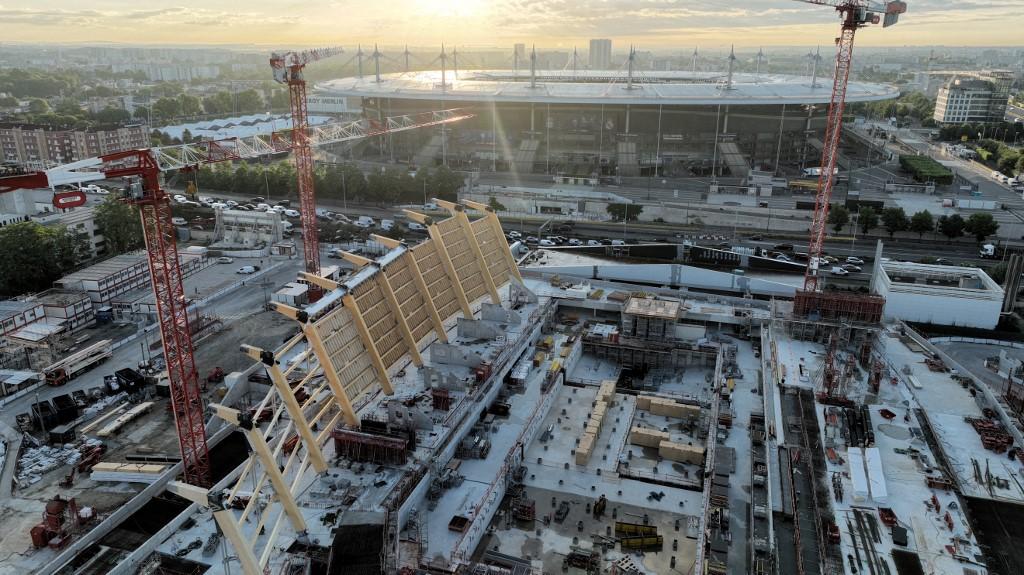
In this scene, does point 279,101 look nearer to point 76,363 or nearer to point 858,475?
point 76,363

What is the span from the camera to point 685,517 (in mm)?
24078

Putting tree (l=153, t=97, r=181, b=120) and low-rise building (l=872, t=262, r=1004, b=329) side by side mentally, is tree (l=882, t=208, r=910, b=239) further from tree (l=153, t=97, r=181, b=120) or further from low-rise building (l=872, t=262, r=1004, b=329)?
tree (l=153, t=97, r=181, b=120)

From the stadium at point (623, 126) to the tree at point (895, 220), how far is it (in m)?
23.3

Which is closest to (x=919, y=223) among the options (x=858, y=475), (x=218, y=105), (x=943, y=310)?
(x=943, y=310)

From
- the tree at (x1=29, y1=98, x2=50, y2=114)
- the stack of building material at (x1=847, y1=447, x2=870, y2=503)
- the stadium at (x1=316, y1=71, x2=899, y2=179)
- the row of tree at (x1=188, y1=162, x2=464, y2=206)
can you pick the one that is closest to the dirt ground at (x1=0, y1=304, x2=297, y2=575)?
the stack of building material at (x1=847, y1=447, x2=870, y2=503)

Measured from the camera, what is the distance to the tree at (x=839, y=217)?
193 ft

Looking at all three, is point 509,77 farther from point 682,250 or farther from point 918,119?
point 918,119

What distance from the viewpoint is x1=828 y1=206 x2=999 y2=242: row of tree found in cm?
5503

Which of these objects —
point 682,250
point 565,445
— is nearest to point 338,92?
point 682,250

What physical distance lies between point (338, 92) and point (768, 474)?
81.3 m

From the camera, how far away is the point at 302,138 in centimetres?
4494

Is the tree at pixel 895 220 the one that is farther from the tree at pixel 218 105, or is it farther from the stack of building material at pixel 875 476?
the tree at pixel 218 105

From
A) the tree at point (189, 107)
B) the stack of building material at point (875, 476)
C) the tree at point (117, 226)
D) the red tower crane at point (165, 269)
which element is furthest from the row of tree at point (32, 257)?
the tree at point (189, 107)

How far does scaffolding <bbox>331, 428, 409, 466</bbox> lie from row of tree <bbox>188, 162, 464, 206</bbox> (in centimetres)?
4712
